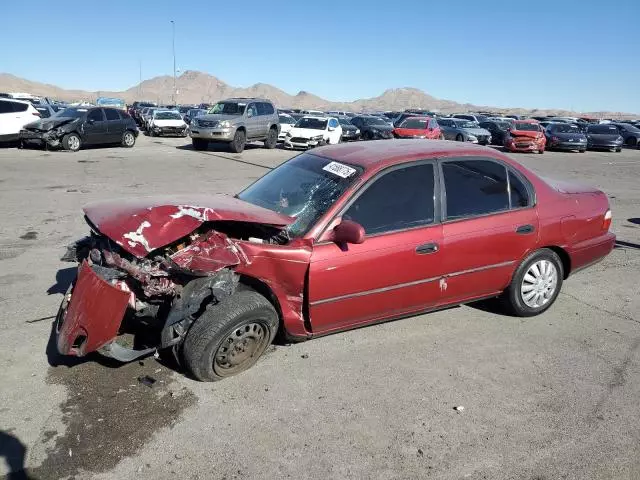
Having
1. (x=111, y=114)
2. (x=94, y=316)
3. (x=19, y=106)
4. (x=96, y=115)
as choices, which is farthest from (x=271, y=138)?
(x=94, y=316)

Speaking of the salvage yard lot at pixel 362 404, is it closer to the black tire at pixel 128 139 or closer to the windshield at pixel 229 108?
the windshield at pixel 229 108

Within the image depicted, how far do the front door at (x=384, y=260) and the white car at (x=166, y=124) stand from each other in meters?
25.1

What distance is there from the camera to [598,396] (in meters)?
3.57

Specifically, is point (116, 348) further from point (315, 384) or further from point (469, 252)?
point (469, 252)

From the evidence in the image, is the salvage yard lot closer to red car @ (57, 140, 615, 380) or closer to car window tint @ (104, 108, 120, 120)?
red car @ (57, 140, 615, 380)

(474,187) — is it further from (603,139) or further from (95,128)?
(603,139)

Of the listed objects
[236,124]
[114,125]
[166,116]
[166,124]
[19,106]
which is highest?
[19,106]

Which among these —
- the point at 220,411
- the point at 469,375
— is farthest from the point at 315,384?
the point at 469,375

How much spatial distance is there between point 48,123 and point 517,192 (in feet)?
58.2

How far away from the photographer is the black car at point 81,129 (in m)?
17.9

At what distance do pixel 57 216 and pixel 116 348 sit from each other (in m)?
5.99

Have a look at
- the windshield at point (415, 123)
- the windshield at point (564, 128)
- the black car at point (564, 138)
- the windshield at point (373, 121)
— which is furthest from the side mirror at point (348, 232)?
the windshield at point (564, 128)

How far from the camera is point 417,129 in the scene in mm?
22938

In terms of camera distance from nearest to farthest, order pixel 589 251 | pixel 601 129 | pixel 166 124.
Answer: pixel 589 251 < pixel 166 124 < pixel 601 129
